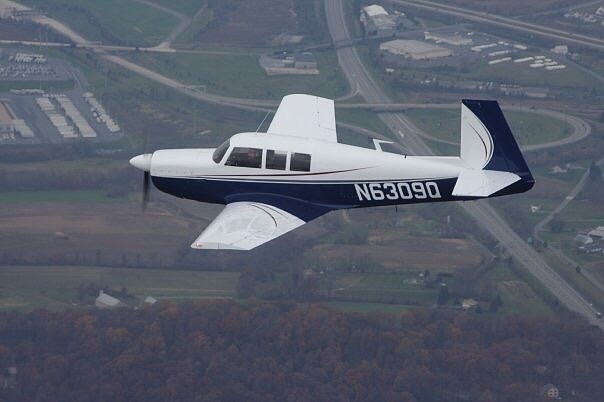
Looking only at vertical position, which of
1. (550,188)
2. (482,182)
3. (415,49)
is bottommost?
(550,188)

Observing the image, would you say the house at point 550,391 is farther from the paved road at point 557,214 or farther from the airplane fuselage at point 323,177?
the airplane fuselage at point 323,177

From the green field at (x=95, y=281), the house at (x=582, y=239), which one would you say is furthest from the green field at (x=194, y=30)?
the green field at (x=95, y=281)

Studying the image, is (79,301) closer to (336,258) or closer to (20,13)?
(336,258)

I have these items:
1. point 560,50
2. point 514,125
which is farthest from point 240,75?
point 560,50

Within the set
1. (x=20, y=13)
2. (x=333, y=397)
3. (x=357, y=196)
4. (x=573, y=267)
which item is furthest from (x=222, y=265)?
(x=20, y=13)

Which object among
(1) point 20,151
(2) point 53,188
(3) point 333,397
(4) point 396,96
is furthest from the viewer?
(4) point 396,96

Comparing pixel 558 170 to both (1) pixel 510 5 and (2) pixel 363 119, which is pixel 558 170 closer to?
(2) pixel 363 119
